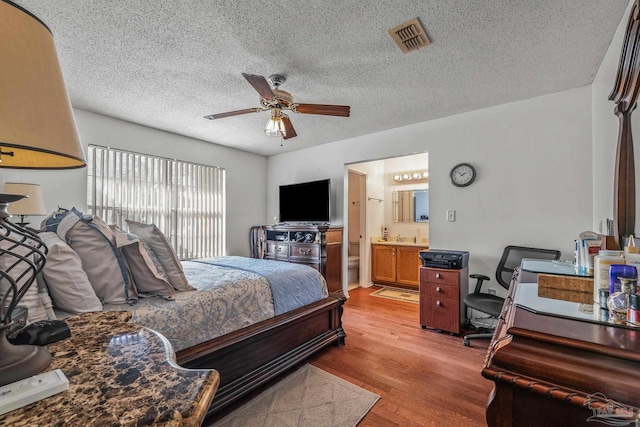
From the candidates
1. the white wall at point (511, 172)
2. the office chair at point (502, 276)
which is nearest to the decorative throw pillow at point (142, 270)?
the office chair at point (502, 276)

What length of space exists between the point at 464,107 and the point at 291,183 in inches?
119

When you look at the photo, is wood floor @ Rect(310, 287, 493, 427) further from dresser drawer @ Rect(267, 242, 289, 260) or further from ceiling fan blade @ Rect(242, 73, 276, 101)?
ceiling fan blade @ Rect(242, 73, 276, 101)

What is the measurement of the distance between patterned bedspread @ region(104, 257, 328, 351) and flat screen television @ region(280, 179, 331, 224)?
76.7 inches

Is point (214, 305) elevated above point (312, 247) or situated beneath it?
situated beneath

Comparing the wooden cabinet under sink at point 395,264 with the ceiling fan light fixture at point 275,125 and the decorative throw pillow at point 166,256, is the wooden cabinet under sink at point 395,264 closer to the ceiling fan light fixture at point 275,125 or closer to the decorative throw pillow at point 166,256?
the ceiling fan light fixture at point 275,125

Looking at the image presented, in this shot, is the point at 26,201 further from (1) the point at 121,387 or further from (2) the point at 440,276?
(2) the point at 440,276

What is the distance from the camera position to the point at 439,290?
306cm

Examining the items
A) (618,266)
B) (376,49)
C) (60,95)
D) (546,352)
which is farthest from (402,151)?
(60,95)

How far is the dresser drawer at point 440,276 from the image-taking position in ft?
9.76

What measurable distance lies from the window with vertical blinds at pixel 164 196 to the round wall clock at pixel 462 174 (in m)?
3.61

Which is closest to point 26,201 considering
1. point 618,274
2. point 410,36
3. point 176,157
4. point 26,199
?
point 26,199

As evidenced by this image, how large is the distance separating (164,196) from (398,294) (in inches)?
156

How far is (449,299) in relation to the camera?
3.01 metres

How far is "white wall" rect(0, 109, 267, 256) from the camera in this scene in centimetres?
308
